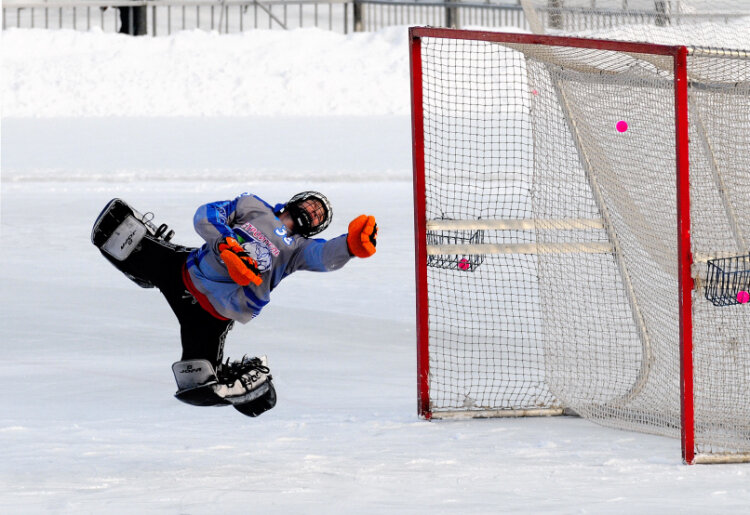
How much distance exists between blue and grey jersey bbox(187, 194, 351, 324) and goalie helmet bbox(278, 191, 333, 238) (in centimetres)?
5

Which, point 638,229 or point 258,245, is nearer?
point 258,245

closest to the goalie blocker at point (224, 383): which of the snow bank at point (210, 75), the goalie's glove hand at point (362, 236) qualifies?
the goalie's glove hand at point (362, 236)

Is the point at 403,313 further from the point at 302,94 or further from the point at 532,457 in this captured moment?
the point at 302,94

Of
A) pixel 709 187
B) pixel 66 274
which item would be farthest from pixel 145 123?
pixel 709 187

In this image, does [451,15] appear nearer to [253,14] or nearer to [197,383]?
[253,14]

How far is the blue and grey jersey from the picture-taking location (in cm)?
421

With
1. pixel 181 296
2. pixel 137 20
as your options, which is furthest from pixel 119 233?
pixel 137 20

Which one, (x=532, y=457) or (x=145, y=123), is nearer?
(x=532, y=457)

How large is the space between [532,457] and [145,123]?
12.1m

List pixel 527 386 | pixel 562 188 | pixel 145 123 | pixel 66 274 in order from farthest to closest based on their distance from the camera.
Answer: pixel 145 123
pixel 66 274
pixel 527 386
pixel 562 188

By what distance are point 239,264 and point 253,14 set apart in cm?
1674

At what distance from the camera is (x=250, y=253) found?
4.21 meters

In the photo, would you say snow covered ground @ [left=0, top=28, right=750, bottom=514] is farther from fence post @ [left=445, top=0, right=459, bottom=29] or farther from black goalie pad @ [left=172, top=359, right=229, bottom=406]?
fence post @ [left=445, top=0, right=459, bottom=29]

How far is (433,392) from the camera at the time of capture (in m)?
5.99
